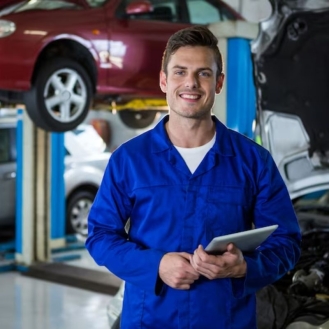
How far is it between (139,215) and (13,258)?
216 inches

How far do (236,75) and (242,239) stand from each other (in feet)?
8.13

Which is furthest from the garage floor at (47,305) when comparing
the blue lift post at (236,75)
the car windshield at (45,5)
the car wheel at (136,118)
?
the car windshield at (45,5)

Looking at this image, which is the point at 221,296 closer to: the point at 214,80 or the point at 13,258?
the point at 214,80

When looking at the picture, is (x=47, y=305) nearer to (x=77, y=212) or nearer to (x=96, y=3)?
(x=96, y=3)

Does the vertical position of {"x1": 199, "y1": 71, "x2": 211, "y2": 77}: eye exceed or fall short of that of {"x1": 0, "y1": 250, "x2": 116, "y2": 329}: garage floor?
it exceeds it

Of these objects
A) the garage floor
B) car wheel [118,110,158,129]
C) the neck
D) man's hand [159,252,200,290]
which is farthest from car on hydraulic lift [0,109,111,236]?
man's hand [159,252,200,290]

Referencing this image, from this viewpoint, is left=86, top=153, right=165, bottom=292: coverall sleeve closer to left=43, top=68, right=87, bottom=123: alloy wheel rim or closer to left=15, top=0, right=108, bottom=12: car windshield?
left=43, top=68, right=87, bottom=123: alloy wheel rim

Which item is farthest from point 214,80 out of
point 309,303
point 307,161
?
point 307,161

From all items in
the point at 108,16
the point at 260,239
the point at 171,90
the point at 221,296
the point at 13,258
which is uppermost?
the point at 108,16

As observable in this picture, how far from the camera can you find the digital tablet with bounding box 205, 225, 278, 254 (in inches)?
58.6

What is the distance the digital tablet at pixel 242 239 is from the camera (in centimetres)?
149

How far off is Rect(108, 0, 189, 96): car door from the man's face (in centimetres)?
366

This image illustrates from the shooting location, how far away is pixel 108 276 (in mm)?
6211

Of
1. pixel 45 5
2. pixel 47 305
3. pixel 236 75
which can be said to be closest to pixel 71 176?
pixel 47 305
